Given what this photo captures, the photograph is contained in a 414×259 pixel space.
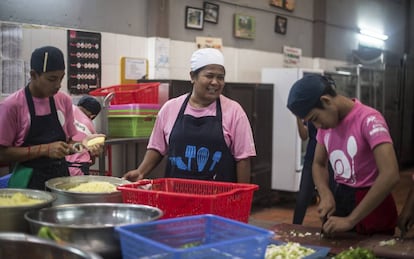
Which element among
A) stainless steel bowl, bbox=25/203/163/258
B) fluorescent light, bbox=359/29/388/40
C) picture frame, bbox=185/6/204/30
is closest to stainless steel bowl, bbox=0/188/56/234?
stainless steel bowl, bbox=25/203/163/258

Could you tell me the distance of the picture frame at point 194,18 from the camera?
6.29 metres

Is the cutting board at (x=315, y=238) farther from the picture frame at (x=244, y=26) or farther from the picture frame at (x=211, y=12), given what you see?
the picture frame at (x=244, y=26)

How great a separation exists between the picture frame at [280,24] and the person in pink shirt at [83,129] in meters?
4.04

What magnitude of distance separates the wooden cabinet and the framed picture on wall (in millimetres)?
964

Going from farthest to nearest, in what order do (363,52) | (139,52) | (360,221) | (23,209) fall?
1. (363,52)
2. (139,52)
3. (360,221)
4. (23,209)

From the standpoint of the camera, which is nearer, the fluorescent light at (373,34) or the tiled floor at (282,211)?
the tiled floor at (282,211)

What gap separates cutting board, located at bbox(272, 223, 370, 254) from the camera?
2.25 meters

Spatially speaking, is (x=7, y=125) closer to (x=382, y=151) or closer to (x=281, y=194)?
(x=382, y=151)

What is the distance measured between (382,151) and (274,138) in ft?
16.1

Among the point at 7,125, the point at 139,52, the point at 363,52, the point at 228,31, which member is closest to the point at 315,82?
the point at 7,125

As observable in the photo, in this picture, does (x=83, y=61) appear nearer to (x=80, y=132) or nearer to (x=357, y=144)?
(x=80, y=132)

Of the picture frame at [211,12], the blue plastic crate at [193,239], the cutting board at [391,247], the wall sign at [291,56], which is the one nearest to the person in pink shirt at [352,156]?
the cutting board at [391,247]

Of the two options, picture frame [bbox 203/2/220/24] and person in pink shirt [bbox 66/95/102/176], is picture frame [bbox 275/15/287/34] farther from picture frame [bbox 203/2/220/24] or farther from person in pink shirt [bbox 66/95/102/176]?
person in pink shirt [bbox 66/95/102/176]

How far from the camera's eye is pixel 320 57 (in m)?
8.71
